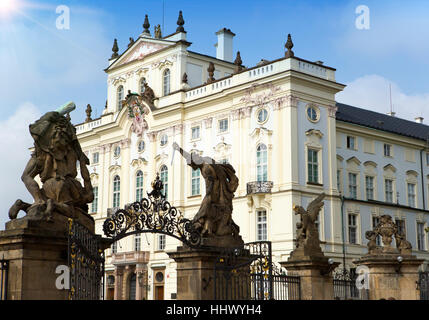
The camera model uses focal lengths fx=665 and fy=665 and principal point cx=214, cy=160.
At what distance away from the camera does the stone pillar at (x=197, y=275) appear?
1506cm

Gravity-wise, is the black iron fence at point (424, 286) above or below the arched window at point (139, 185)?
below

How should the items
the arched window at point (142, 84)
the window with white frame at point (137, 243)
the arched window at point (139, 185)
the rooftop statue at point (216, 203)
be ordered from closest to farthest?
the rooftop statue at point (216, 203), the window with white frame at point (137, 243), the arched window at point (139, 185), the arched window at point (142, 84)

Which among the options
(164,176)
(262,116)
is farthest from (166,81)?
(262,116)

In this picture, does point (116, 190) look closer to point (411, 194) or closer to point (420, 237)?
point (411, 194)

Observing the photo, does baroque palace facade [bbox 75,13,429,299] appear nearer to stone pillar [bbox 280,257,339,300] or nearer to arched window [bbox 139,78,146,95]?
arched window [bbox 139,78,146,95]

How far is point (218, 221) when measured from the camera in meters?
15.8

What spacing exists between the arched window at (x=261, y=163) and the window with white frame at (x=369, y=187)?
960cm

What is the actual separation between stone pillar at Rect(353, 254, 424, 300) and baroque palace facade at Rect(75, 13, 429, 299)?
16.7m

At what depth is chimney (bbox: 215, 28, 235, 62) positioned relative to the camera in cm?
5447

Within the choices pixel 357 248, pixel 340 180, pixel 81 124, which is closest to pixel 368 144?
pixel 340 180

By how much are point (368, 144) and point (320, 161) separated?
746cm

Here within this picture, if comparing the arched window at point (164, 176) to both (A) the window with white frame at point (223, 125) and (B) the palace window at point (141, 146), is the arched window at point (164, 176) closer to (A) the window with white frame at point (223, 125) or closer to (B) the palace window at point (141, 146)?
(B) the palace window at point (141, 146)

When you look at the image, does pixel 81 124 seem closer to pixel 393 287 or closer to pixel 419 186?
pixel 419 186

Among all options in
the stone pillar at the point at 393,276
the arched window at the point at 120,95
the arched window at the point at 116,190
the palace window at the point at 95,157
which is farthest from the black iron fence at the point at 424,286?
the palace window at the point at 95,157
